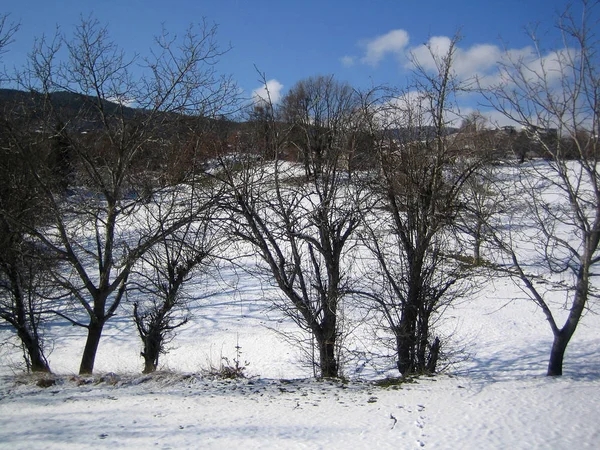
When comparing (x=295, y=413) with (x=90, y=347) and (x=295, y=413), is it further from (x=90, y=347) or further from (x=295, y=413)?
(x=90, y=347)

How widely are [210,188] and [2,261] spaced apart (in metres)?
4.03

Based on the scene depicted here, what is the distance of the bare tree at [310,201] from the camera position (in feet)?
24.1

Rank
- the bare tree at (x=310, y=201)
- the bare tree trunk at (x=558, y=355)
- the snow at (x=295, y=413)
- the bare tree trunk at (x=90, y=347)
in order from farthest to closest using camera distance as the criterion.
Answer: the bare tree trunk at (x=90, y=347) → the bare tree at (x=310, y=201) → the bare tree trunk at (x=558, y=355) → the snow at (x=295, y=413)

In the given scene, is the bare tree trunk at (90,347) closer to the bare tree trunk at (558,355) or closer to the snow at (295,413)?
the snow at (295,413)

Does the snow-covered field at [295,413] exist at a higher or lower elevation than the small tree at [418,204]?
lower

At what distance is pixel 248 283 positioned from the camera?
63.6 feet

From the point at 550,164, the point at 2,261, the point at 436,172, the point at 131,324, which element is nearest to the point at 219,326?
the point at 131,324

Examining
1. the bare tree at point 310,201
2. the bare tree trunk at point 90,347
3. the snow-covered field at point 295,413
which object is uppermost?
the bare tree at point 310,201

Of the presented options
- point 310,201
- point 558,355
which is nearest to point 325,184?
point 310,201

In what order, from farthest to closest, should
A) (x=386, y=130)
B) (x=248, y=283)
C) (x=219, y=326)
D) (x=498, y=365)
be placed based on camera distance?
1. (x=248, y=283)
2. (x=219, y=326)
3. (x=498, y=365)
4. (x=386, y=130)

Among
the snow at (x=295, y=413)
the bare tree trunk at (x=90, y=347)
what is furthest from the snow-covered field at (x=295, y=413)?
the bare tree trunk at (x=90, y=347)

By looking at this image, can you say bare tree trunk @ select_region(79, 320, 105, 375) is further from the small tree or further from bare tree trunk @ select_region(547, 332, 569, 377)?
bare tree trunk @ select_region(547, 332, 569, 377)

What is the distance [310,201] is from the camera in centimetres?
761

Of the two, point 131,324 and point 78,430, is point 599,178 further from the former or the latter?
point 131,324
